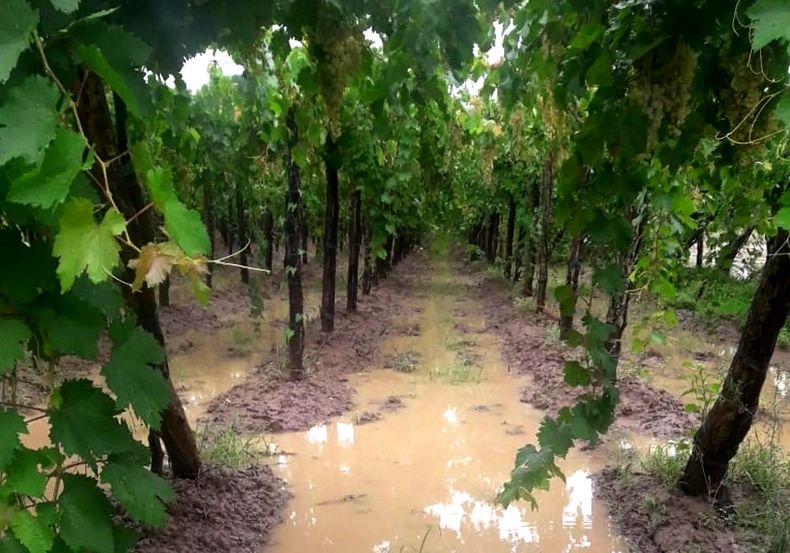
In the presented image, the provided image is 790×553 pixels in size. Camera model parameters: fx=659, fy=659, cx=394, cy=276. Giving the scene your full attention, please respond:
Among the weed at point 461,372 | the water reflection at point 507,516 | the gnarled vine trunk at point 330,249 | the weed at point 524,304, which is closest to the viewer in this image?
the water reflection at point 507,516

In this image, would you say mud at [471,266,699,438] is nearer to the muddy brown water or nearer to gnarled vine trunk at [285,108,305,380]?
the muddy brown water

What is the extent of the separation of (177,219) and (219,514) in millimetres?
3179

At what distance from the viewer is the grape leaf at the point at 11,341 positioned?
0.96m

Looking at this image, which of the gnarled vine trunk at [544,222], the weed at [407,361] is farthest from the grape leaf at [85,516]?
the gnarled vine trunk at [544,222]

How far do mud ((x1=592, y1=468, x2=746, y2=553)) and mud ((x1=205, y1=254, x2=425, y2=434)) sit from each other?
266 centimetres

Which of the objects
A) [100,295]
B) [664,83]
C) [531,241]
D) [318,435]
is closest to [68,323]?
[100,295]

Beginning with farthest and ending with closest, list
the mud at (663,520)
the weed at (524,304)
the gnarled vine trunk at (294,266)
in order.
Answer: the weed at (524,304), the gnarled vine trunk at (294,266), the mud at (663,520)

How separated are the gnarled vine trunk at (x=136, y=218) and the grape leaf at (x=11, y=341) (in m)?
0.88

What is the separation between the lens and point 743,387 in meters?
3.30

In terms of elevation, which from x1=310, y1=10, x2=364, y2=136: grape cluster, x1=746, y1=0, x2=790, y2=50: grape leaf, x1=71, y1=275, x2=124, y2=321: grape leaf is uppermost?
x1=310, y1=10, x2=364, y2=136: grape cluster

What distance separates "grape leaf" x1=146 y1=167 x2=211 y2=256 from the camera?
2.41 ft

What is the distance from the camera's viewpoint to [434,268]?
69.6 feet

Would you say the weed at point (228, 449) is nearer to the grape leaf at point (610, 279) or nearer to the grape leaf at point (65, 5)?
the grape leaf at point (610, 279)

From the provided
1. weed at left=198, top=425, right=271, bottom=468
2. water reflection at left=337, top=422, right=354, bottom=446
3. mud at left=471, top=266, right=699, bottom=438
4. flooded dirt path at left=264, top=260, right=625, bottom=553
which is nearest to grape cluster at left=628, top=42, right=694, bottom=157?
flooded dirt path at left=264, top=260, right=625, bottom=553
